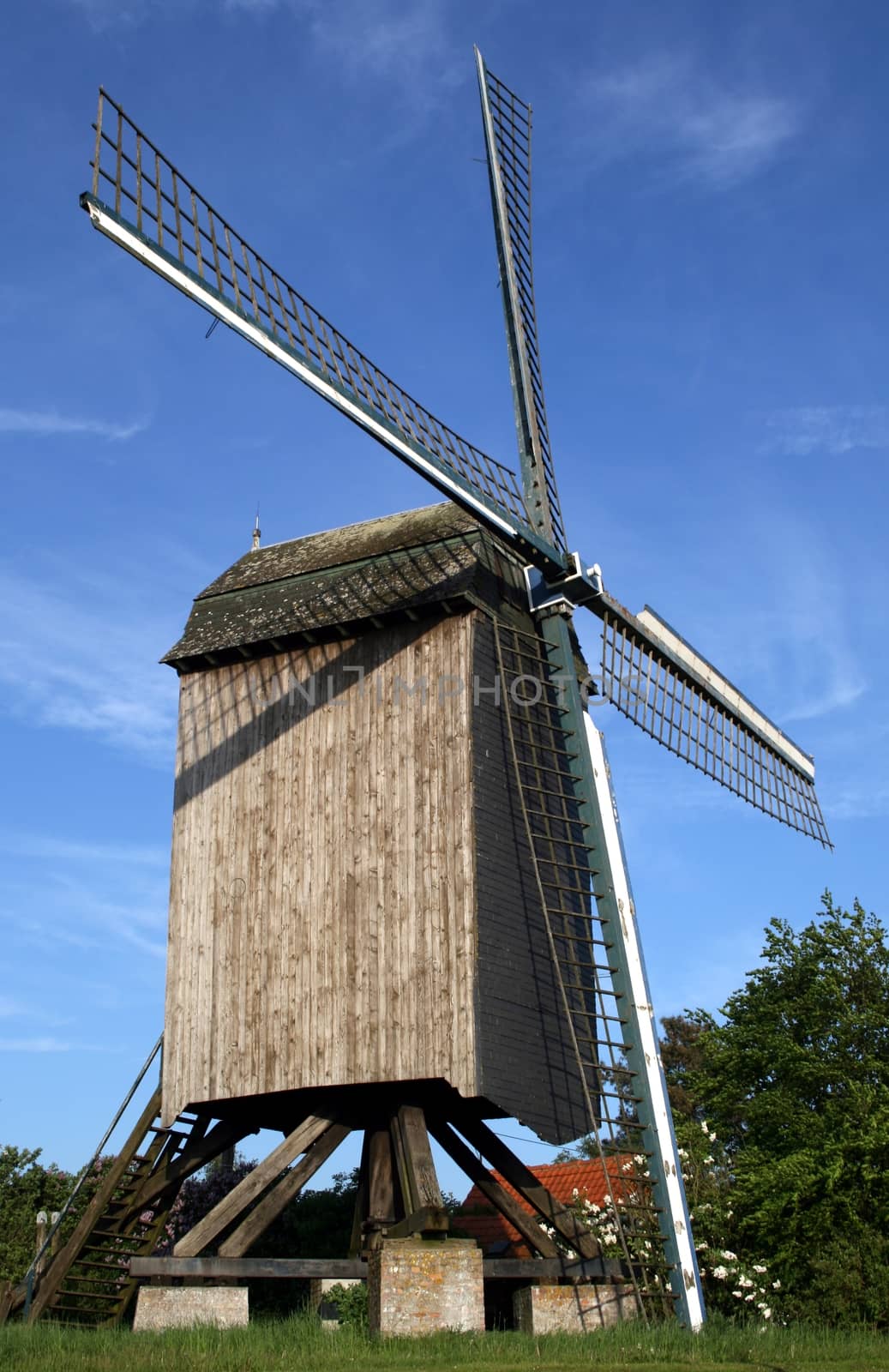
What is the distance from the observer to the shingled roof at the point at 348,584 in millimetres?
16484

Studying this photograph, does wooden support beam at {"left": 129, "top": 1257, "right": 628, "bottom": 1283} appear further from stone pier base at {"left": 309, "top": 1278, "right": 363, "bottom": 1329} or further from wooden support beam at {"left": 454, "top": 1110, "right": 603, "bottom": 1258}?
stone pier base at {"left": 309, "top": 1278, "right": 363, "bottom": 1329}

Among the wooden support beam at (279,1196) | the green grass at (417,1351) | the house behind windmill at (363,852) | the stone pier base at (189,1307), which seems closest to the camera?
the green grass at (417,1351)

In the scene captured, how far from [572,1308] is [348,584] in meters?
8.67

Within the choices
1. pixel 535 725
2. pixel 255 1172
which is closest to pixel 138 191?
pixel 535 725

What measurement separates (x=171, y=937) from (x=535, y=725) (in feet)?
16.9

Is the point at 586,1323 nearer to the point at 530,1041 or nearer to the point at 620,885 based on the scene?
the point at 530,1041

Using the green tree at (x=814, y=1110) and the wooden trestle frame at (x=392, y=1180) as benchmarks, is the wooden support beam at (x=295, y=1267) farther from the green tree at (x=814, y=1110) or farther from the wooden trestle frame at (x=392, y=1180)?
the green tree at (x=814, y=1110)

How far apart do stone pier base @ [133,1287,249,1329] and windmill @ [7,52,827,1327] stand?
0.42 meters

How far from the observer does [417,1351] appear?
12219 mm

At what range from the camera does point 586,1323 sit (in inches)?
585

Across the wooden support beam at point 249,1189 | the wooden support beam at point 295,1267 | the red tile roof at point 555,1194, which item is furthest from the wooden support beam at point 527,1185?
the red tile roof at point 555,1194

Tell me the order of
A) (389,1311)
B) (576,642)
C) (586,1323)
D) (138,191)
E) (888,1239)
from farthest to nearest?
1. (576,642)
2. (888,1239)
3. (586,1323)
4. (389,1311)
5. (138,191)

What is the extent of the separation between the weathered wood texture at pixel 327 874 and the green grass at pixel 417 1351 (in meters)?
2.70

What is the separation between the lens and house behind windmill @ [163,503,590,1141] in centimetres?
1504
